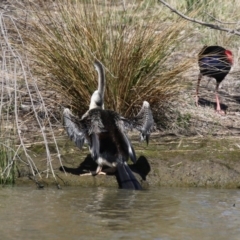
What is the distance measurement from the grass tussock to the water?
1.40 meters

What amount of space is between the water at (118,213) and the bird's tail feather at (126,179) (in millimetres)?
78

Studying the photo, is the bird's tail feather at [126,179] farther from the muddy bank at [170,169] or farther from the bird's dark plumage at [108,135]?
the muddy bank at [170,169]

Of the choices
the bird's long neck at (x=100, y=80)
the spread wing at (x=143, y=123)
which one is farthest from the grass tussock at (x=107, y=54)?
the spread wing at (x=143, y=123)

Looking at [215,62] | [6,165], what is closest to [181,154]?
[6,165]

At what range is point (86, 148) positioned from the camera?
8086 mm

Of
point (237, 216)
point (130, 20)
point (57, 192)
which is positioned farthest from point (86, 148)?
point (237, 216)

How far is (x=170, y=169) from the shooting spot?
302 inches

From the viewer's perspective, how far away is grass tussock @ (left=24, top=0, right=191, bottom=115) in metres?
8.46

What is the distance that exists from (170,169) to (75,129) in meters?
0.98

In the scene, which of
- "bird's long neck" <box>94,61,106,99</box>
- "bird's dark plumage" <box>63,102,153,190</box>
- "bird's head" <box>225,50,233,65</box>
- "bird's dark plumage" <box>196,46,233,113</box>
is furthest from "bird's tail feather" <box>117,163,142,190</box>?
"bird's head" <box>225,50,233,65</box>

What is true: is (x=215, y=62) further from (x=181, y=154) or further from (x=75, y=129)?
(x=75, y=129)

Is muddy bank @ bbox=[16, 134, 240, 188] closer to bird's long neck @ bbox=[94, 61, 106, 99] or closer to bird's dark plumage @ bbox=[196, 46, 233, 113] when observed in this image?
bird's long neck @ bbox=[94, 61, 106, 99]

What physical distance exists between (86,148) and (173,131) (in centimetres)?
115

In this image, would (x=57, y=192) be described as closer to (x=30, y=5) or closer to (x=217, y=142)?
(x=217, y=142)
